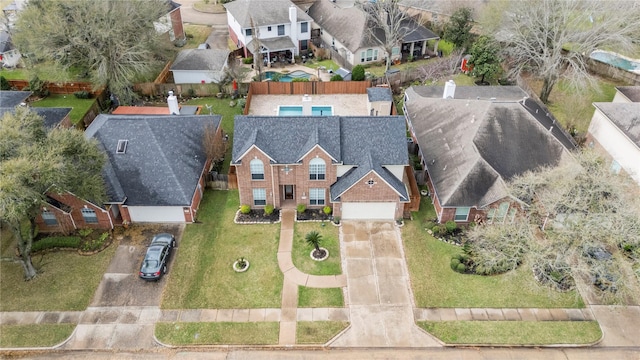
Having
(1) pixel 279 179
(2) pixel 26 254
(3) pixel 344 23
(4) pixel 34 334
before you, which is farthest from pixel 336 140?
(3) pixel 344 23

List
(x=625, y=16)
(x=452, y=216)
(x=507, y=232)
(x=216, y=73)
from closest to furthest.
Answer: (x=507, y=232), (x=452, y=216), (x=625, y=16), (x=216, y=73)

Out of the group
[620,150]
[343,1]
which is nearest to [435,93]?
[620,150]

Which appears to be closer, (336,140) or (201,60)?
(336,140)

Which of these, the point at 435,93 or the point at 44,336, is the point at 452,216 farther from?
the point at 44,336

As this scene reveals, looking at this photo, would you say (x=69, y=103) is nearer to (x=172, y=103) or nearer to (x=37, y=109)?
(x=37, y=109)

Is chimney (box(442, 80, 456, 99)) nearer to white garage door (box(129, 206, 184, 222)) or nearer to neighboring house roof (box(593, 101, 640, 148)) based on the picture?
neighboring house roof (box(593, 101, 640, 148))

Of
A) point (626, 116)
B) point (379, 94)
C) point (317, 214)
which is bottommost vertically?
point (317, 214)

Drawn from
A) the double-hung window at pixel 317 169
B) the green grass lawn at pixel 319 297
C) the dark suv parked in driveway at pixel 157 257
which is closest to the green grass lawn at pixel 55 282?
the dark suv parked in driveway at pixel 157 257
